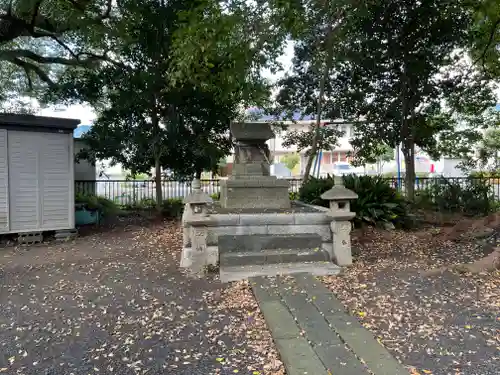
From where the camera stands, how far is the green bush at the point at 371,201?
8031 mm

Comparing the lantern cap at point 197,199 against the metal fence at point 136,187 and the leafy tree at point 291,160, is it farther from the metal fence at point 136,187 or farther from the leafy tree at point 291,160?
the leafy tree at point 291,160

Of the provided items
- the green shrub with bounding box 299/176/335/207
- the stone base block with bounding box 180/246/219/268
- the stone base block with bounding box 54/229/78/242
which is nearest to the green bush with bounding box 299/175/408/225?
the green shrub with bounding box 299/176/335/207

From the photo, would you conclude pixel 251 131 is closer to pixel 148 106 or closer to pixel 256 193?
pixel 256 193

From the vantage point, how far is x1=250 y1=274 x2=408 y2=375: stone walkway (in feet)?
8.63

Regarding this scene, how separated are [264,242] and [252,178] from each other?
6.12 feet

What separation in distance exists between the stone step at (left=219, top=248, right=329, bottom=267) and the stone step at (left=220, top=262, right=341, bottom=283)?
73 mm

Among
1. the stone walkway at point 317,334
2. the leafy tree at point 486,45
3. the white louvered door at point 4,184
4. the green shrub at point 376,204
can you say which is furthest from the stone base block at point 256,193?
the leafy tree at point 486,45

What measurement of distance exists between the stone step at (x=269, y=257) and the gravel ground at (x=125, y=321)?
36 cm

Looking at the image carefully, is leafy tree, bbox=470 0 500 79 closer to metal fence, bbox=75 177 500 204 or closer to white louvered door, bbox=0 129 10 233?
metal fence, bbox=75 177 500 204

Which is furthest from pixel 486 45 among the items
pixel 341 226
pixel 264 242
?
pixel 264 242

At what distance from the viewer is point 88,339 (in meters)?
3.21

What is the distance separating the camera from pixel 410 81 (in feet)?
32.9

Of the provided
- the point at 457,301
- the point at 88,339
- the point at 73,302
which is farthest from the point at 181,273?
the point at 457,301

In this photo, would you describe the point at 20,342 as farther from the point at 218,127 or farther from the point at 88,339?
the point at 218,127
